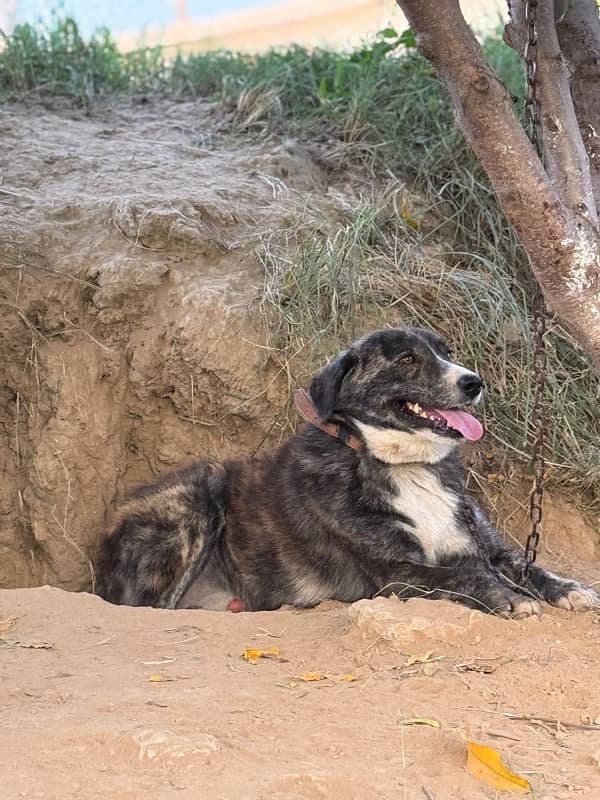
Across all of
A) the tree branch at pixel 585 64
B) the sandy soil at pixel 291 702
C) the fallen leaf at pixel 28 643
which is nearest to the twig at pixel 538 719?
the sandy soil at pixel 291 702

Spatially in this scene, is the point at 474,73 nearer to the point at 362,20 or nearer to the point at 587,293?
the point at 587,293

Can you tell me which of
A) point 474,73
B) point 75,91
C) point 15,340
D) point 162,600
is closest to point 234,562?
point 162,600

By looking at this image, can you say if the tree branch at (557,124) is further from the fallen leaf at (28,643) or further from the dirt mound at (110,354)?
the dirt mound at (110,354)

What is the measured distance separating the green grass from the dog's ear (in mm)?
902

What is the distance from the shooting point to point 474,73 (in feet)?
13.0

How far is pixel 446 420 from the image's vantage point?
5730 mm

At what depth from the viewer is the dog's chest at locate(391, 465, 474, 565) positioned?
224 inches

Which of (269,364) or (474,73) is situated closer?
(474,73)

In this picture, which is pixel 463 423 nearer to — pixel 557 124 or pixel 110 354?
pixel 557 124

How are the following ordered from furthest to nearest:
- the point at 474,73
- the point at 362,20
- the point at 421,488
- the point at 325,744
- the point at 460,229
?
the point at 362,20, the point at 460,229, the point at 421,488, the point at 474,73, the point at 325,744

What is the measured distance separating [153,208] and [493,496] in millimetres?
2958

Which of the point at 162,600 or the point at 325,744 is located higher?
the point at 325,744

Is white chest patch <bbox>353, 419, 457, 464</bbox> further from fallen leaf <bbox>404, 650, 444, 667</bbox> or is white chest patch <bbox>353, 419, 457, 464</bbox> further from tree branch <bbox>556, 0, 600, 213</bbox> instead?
fallen leaf <bbox>404, 650, 444, 667</bbox>

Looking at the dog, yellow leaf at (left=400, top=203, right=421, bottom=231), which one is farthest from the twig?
yellow leaf at (left=400, top=203, right=421, bottom=231)
